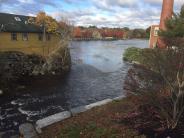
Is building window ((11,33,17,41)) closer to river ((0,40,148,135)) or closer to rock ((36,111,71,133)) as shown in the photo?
river ((0,40,148,135))

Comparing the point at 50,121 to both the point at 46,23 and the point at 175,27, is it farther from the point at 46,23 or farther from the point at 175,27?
the point at 175,27

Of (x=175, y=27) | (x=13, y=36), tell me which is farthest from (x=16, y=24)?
(x=175, y=27)

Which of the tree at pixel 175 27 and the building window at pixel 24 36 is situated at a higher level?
the tree at pixel 175 27

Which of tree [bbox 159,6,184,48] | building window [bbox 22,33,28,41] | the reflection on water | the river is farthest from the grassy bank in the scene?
building window [bbox 22,33,28,41]

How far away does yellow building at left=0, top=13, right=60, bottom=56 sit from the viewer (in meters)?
32.2

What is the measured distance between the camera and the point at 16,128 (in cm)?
1441

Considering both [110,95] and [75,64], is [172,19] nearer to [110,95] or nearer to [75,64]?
[75,64]

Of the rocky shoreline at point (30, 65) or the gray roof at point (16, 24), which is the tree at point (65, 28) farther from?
the gray roof at point (16, 24)

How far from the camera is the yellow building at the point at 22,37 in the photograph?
32250 millimetres

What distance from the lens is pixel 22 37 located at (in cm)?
3406

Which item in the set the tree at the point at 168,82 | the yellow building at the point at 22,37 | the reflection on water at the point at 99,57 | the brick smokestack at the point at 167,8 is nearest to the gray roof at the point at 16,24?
the yellow building at the point at 22,37

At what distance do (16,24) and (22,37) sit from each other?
6.74ft

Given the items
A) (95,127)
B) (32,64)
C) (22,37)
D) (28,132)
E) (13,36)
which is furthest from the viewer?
(22,37)

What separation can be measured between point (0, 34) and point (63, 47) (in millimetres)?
8036
